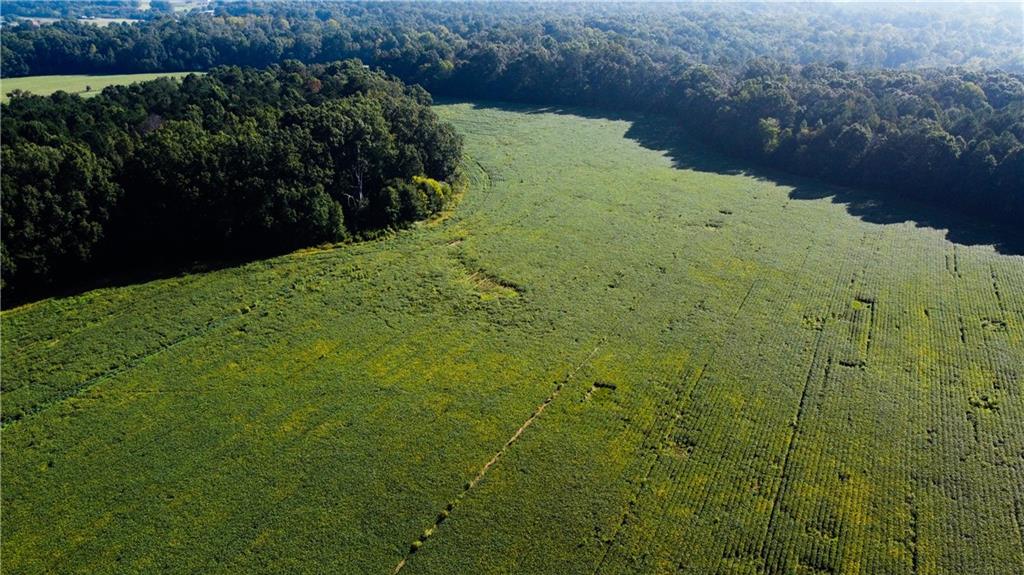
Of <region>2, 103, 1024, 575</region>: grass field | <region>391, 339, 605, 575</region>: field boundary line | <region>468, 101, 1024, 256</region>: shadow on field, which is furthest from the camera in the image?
<region>468, 101, 1024, 256</region>: shadow on field

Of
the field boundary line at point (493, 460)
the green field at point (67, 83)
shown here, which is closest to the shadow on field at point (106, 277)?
the field boundary line at point (493, 460)

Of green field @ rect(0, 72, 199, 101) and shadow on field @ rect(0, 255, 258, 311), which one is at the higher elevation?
green field @ rect(0, 72, 199, 101)

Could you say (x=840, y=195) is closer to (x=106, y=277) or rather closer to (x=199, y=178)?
(x=199, y=178)

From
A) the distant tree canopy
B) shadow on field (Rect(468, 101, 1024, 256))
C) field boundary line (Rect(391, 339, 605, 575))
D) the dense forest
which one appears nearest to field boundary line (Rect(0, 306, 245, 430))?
the distant tree canopy

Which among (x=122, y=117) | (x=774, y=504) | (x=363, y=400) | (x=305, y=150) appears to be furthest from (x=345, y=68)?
(x=774, y=504)

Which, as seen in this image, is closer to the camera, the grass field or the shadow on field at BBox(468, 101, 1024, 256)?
the grass field

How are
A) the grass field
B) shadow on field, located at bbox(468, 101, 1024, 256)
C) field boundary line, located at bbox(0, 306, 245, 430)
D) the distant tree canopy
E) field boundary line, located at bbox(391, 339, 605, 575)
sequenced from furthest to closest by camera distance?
shadow on field, located at bbox(468, 101, 1024, 256), the distant tree canopy, field boundary line, located at bbox(0, 306, 245, 430), the grass field, field boundary line, located at bbox(391, 339, 605, 575)

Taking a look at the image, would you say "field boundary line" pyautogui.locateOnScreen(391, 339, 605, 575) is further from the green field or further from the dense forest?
the green field

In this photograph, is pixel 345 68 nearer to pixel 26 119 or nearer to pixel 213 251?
pixel 26 119

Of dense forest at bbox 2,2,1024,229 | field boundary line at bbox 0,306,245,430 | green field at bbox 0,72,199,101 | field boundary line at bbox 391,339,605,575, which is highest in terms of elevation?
dense forest at bbox 2,2,1024,229
